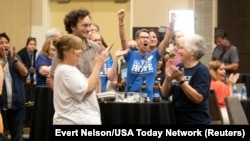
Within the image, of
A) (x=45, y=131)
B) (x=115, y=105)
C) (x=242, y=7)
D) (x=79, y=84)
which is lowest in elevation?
(x=45, y=131)

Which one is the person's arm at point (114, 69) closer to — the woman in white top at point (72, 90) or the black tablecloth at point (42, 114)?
the black tablecloth at point (42, 114)

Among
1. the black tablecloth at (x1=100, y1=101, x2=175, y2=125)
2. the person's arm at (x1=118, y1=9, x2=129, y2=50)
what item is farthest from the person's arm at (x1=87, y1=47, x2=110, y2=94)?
the person's arm at (x1=118, y1=9, x2=129, y2=50)

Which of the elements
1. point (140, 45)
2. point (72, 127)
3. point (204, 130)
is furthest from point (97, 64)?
point (140, 45)

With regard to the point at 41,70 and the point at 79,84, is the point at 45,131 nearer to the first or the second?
the point at 41,70

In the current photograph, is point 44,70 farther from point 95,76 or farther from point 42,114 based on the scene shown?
point 95,76

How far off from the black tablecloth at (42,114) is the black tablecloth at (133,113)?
33.2 inches

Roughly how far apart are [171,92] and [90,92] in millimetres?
1036

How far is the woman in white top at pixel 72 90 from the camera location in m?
3.45

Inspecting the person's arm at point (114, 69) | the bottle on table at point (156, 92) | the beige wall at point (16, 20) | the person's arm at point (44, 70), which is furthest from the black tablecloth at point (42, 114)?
the beige wall at point (16, 20)

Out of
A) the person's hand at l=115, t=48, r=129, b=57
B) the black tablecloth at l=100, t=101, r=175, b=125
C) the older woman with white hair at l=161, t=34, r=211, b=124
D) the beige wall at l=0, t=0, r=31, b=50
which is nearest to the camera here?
the older woman with white hair at l=161, t=34, r=211, b=124

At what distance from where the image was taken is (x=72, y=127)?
118 inches

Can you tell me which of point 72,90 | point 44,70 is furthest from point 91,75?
point 44,70

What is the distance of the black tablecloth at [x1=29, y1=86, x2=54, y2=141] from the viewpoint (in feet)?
17.4

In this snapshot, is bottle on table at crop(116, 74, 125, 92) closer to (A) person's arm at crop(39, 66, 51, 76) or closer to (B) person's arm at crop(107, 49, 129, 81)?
(B) person's arm at crop(107, 49, 129, 81)
